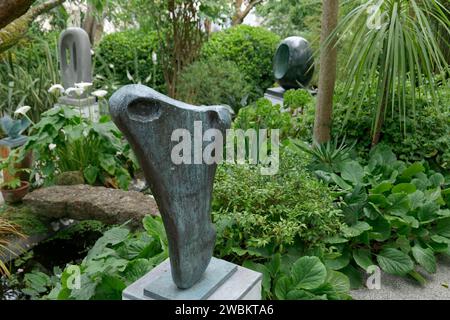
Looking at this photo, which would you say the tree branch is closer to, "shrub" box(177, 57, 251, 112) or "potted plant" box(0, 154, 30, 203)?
"potted plant" box(0, 154, 30, 203)

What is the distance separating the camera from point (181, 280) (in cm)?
221

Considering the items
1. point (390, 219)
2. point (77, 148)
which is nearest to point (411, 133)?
point (390, 219)

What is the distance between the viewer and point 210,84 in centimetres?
667

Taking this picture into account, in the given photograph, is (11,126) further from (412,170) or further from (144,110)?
(412,170)

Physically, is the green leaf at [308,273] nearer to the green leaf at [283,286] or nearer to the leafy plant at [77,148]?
the green leaf at [283,286]

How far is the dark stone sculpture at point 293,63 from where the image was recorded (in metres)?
6.31

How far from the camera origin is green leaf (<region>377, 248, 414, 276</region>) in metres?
3.11

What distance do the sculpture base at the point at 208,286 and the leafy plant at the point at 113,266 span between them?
1.03 ft

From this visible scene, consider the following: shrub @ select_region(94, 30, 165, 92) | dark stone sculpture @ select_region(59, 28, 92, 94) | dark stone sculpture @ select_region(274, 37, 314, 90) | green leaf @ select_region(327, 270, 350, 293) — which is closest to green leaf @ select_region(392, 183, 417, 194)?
green leaf @ select_region(327, 270, 350, 293)

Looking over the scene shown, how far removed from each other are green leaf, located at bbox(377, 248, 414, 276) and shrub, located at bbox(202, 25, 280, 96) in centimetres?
512

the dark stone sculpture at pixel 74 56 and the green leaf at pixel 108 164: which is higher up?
the dark stone sculpture at pixel 74 56

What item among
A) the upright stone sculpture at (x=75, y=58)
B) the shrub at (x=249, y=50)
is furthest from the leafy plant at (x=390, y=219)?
the shrub at (x=249, y=50)

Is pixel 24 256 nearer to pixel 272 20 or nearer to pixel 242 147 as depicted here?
pixel 242 147
